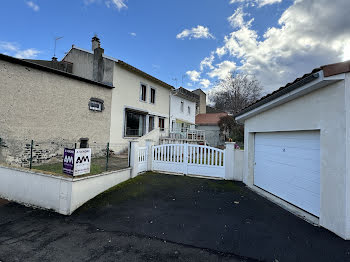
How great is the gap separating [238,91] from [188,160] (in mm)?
27349

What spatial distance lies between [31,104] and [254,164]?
1059cm

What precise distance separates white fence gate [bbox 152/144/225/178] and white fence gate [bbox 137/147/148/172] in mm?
435

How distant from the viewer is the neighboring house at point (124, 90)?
1226 cm

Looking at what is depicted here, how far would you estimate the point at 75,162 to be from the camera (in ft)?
14.8

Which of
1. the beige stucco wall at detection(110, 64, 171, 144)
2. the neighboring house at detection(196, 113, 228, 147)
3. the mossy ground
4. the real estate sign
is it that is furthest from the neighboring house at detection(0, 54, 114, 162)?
the neighboring house at detection(196, 113, 228, 147)

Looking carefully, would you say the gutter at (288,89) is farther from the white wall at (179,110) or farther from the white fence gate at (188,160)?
the white wall at (179,110)

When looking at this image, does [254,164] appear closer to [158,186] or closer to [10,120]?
[158,186]

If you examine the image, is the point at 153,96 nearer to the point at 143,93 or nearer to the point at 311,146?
the point at 143,93

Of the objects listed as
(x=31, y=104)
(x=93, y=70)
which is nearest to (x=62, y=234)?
(x=31, y=104)

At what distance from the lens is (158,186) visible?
252 inches

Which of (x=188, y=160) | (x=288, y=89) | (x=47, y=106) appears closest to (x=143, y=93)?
(x=47, y=106)

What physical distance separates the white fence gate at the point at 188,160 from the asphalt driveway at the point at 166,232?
7.40 feet

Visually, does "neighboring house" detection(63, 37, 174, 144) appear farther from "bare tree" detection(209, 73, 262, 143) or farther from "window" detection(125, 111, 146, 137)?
"bare tree" detection(209, 73, 262, 143)

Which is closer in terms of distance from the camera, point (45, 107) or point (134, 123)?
point (45, 107)
